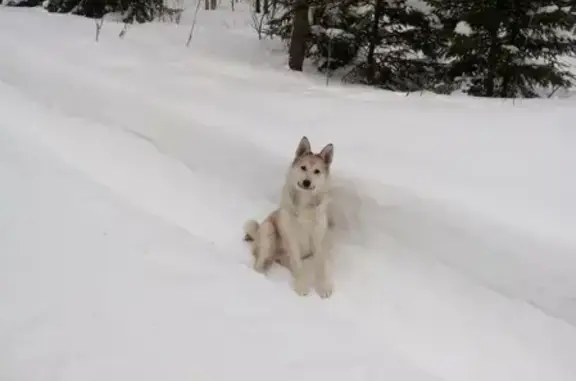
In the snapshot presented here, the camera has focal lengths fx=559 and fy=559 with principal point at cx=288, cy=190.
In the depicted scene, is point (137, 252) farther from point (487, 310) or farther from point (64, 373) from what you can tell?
point (487, 310)

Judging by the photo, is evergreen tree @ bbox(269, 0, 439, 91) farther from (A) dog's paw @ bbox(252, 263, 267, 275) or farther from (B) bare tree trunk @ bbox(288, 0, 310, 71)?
(A) dog's paw @ bbox(252, 263, 267, 275)

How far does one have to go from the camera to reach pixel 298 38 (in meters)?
9.00

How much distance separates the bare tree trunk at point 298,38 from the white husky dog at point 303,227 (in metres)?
5.22

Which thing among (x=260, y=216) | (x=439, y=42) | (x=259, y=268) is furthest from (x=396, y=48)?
(x=259, y=268)

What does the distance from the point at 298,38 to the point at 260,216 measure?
504 cm

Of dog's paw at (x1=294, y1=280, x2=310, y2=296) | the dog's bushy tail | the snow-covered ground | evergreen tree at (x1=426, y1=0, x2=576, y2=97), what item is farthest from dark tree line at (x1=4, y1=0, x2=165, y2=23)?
dog's paw at (x1=294, y1=280, x2=310, y2=296)

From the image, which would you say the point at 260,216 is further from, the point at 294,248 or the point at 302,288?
the point at 302,288

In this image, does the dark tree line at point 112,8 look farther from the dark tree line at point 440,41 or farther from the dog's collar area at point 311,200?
the dog's collar area at point 311,200

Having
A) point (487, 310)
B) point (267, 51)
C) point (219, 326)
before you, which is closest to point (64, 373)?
point (219, 326)

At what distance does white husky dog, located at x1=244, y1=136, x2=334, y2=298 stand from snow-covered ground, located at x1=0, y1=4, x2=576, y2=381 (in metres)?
0.14

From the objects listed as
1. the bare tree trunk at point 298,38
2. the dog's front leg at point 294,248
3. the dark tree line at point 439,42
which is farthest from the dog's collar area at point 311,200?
the bare tree trunk at point 298,38

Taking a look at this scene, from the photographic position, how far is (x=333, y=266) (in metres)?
4.21

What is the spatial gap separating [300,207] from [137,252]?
48.3 inches

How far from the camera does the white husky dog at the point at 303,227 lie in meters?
3.94
